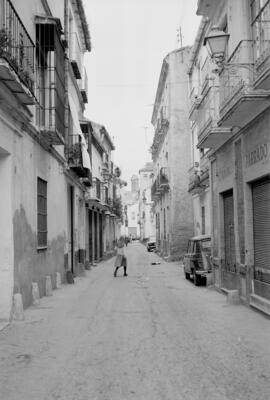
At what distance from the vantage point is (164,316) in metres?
9.53

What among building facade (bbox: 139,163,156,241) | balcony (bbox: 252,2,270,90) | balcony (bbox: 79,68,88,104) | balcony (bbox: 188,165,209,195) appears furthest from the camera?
building facade (bbox: 139,163,156,241)

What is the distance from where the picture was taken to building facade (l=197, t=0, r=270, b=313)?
29.9 feet

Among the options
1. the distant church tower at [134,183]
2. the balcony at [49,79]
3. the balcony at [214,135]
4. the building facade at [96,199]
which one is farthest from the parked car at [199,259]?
the distant church tower at [134,183]

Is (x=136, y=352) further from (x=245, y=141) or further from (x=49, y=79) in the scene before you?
(x=49, y=79)

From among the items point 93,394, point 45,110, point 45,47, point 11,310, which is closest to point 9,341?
point 11,310

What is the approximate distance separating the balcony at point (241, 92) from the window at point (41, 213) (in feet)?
15.3

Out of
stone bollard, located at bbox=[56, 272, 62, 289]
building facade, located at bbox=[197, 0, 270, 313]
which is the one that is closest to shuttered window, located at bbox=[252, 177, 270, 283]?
building facade, located at bbox=[197, 0, 270, 313]

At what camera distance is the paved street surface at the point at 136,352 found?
502 centimetres

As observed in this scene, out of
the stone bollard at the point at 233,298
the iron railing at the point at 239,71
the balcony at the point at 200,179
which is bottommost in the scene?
the stone bollard at the point at 233,298

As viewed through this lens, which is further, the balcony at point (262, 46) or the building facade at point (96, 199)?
the building facade at point (96, 199)

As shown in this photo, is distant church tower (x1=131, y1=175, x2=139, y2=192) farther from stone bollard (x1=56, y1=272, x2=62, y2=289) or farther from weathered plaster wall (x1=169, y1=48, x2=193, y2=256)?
stone bollard (x1=56, y1=272, x2=62, y2=289)

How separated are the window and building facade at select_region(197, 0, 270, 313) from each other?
417cm

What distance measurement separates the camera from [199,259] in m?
15.5

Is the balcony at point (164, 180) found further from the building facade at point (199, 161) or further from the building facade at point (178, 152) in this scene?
the building facade at point (199, 161)
